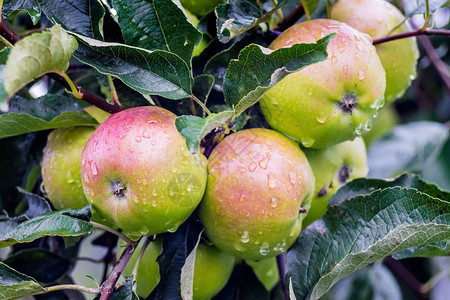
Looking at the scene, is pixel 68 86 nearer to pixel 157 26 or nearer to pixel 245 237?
pixel 157 26

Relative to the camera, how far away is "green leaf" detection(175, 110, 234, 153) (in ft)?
1.69

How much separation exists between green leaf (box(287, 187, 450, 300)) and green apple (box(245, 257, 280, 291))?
0.50ft

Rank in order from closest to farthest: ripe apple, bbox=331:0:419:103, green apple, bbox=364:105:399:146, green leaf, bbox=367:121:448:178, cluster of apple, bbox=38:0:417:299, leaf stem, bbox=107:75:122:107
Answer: cluster of apple, bbox=38:0:417:299 → leaf stem, bbox=107:75:122:107 → ripe apple, bbox=331:0:419:103 → green leaf, bbox=367:121:448:178 → green apple, bbox=364:105:399:146

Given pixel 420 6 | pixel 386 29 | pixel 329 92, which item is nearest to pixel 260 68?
pixel 329 92

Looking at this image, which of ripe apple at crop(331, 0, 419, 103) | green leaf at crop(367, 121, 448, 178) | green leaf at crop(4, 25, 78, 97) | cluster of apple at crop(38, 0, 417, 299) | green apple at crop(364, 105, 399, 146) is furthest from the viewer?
green apple at crop(364, 105, 399, 146)

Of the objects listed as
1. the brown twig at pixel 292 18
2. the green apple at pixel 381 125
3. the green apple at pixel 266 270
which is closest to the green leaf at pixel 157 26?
the brown twig at pixel 292 18

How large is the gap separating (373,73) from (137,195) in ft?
1.32

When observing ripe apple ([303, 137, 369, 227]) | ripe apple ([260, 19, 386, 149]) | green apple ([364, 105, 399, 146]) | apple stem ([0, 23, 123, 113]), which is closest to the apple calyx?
ripe apple ([260, 19, 386, 149])

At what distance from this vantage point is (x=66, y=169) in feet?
2.47

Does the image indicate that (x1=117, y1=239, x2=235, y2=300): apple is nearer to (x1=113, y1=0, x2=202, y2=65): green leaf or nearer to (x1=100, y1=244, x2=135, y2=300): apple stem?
(x1=100, y1=244, x2=135, y2=300): apple stem

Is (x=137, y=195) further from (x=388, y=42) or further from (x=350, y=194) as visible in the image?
(x=388, y=42)

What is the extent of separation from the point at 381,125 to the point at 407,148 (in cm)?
26

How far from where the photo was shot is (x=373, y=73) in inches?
27.9

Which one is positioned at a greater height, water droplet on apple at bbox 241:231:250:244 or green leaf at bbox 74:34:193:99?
green leaf at bbox 74:34:193:99
